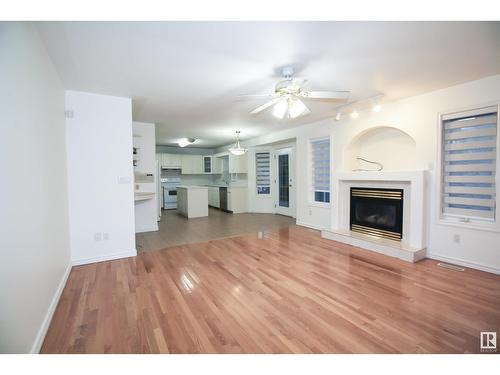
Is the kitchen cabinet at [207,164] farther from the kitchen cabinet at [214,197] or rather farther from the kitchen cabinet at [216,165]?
the kitchen cabinet at [214,197]

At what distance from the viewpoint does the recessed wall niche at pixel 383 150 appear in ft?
13.1

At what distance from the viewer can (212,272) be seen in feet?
10.0

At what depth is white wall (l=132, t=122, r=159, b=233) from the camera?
5.28m

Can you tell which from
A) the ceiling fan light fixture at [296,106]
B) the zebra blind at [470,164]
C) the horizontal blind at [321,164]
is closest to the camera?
the ceiling fan light fixture at [296,106]

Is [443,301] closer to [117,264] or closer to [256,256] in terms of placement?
[256,256]

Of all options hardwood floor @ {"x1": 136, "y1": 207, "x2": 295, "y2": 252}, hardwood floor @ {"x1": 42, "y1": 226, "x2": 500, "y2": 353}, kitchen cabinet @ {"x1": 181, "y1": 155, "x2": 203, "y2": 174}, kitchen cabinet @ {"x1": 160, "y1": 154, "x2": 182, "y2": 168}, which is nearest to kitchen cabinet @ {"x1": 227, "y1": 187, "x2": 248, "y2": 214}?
hardwood floor @ {"x1": 136, "y1": 207, "x2": 295, "y2": 252}

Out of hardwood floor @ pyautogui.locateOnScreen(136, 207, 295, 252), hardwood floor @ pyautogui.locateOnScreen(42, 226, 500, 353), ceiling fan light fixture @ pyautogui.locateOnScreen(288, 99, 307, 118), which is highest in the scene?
ceiling fan light fixture @ pyautogui.locateOnScreen(288, 99, 307, 118)

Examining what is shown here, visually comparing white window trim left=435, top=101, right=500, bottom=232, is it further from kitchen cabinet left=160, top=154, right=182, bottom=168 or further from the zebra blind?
kitchen cabinet left=160, top=154, right=182, bottom=168

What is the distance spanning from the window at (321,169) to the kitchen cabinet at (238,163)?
3.17m

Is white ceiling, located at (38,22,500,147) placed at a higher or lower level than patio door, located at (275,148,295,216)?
higher

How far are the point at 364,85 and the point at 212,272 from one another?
3125 mm
